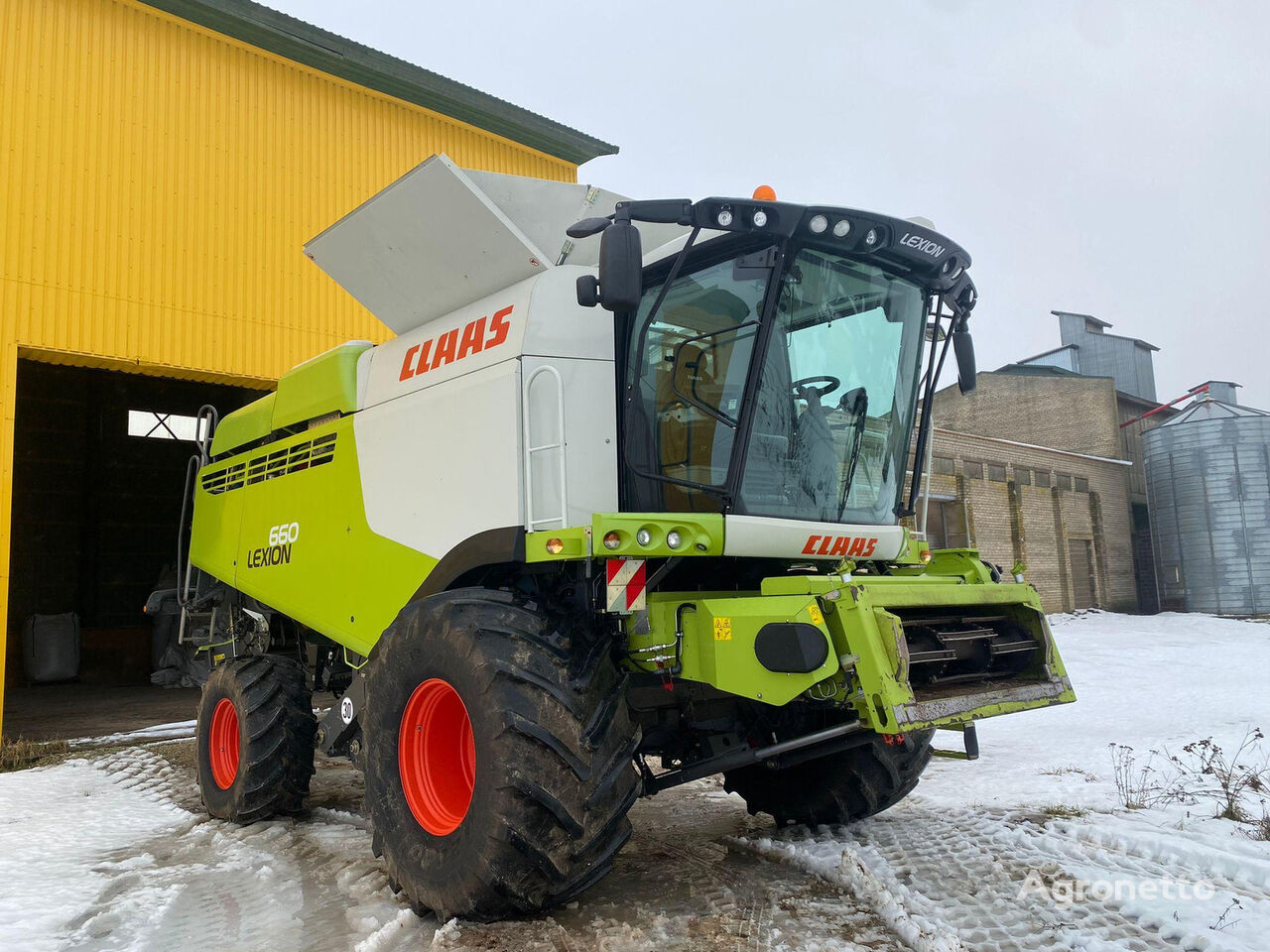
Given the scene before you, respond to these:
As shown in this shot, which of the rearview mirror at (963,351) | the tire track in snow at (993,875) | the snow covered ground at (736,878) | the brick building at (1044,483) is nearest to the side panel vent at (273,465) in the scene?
the snow covered ground at (736,878)

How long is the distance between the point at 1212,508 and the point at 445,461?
77.2 ft

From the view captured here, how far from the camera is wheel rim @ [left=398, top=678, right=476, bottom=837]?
3.81m

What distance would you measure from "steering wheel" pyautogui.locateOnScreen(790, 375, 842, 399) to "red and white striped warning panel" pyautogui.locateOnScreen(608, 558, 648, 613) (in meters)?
1.03

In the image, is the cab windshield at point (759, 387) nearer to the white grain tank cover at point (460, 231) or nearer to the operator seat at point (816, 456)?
the operator seat at point (816, 456)

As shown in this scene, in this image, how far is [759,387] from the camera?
12.6ft

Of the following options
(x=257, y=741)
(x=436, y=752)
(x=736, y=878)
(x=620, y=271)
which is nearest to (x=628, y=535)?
(x=620, y=271)

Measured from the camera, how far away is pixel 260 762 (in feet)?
17.9

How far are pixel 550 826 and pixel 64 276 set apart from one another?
7.86 meters

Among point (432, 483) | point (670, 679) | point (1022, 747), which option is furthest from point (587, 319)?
point (1022, 747)

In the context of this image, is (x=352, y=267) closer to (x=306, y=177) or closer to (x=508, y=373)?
(x=508, y=373)

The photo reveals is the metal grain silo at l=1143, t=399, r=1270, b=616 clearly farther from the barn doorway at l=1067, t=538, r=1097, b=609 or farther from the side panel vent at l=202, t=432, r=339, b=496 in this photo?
the side panel vent at l=202, t=432, r=339, b=496

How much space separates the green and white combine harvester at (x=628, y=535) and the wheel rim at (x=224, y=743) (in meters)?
1.30

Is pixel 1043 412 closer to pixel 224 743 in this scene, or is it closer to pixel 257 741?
pixel 224 743

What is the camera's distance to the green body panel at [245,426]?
631 centimetres
